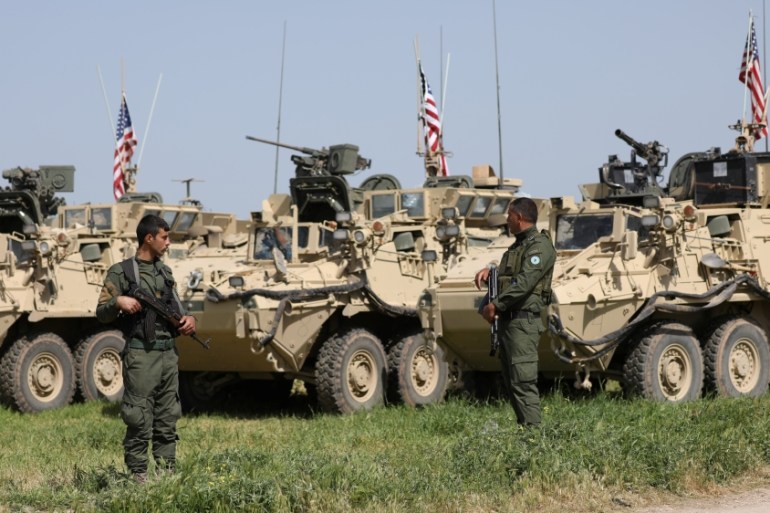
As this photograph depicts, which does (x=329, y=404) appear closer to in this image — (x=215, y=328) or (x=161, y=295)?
(x=215, y=328)

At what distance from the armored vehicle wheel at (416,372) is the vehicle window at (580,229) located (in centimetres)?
159

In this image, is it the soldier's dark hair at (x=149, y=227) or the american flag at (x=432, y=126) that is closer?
the soldier's dark hair at (x=149, y=227)

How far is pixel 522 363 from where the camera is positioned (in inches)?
344

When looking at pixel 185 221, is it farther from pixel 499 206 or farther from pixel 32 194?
pixel 499 206

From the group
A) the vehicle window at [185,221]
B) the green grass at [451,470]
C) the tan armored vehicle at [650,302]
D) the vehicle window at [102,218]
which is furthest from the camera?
the vehicle window at [185,221]

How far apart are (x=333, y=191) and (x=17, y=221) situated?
407cm

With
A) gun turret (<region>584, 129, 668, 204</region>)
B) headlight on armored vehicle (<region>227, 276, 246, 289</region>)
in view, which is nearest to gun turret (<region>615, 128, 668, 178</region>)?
gun turret (<region>584, 129, 668, 204</region>)

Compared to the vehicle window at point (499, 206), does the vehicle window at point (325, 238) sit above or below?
below

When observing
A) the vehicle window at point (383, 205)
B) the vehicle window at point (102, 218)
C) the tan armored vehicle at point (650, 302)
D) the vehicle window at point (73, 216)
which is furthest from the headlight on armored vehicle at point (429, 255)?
the vehicle window at point (73, 216)

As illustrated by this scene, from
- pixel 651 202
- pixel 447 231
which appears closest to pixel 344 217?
pixel 447 231

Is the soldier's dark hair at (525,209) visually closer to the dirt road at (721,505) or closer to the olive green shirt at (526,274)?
the olive green shirt at (526,274)

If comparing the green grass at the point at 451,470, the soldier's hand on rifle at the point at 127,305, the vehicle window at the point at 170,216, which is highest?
the vehicle window at the point at 170,216

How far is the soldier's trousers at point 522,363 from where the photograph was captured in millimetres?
8742

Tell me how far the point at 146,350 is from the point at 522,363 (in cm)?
236
